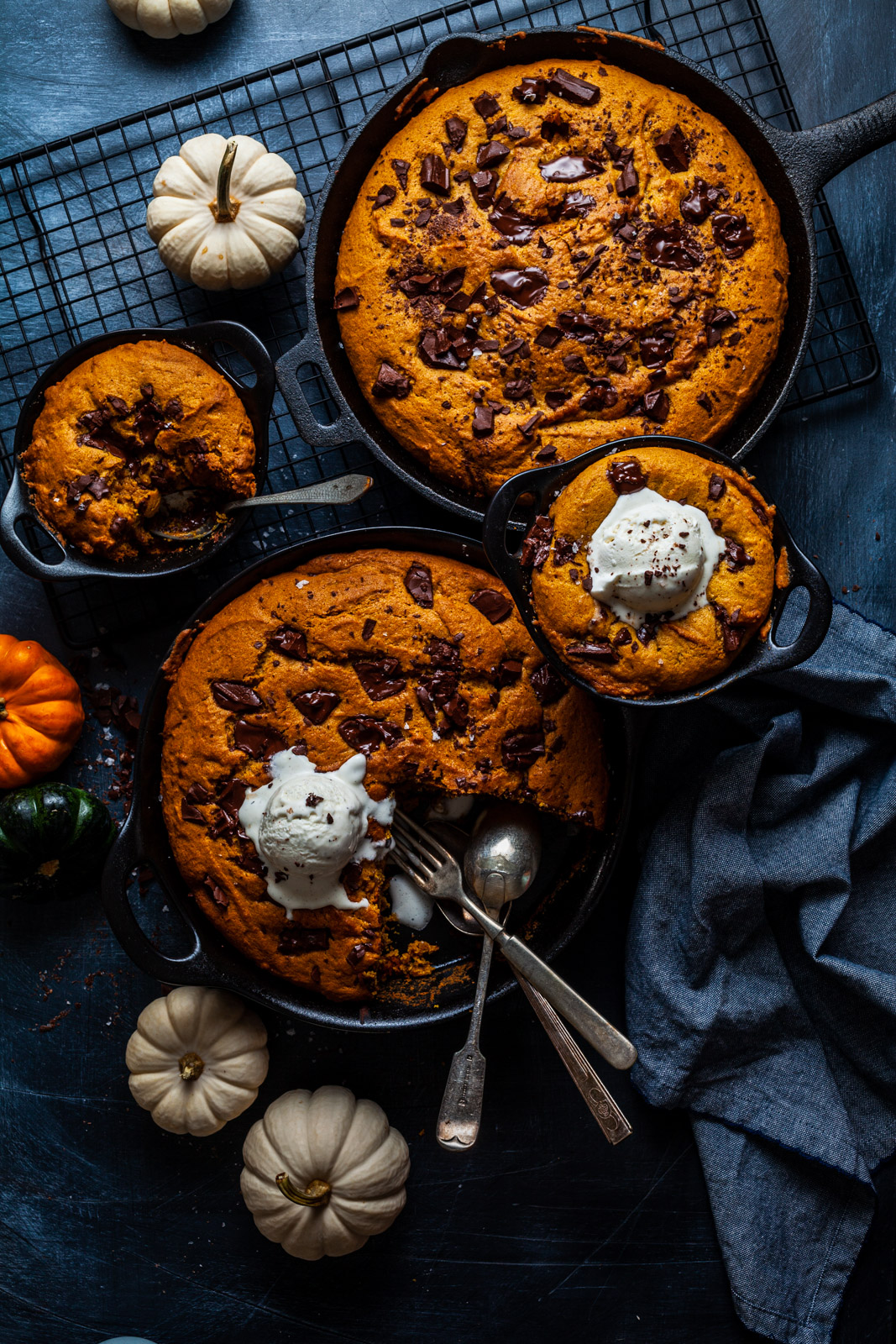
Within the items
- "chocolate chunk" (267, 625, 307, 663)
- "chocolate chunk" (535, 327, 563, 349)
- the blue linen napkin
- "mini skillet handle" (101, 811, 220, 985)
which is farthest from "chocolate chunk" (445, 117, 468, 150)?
"mini skillet handle" (101, 811, 220, 985)

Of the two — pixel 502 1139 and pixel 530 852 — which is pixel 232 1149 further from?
pixel 530 852

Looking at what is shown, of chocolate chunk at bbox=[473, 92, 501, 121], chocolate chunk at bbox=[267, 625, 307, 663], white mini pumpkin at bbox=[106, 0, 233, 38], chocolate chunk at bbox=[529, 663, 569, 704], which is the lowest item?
chocolate chunk at bbox=[529, 663, 569, 704]

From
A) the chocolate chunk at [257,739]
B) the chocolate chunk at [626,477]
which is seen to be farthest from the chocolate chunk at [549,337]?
the chocolate chunk at [257,739]

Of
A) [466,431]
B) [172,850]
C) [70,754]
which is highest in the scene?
[466,431]

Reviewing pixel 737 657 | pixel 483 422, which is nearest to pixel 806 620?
pixel 737 657

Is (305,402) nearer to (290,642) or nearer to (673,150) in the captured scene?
(290,642)

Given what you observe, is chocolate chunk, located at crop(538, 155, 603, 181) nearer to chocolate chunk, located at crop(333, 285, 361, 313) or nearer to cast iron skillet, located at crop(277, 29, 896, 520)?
cast iron skillet, located at crop(277, 29, 896, 520)

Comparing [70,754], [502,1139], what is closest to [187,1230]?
[502,1139]
